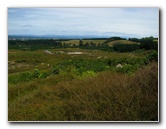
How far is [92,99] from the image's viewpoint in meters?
3.87

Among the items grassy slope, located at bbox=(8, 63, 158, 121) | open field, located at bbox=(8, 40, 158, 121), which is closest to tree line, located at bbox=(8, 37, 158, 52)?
open field, located at bbox=(8, 40, 158, 121)

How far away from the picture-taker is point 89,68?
4.16 metres

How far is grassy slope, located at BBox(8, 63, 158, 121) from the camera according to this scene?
380 centimetres

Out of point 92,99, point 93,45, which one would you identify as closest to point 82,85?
point 92,99

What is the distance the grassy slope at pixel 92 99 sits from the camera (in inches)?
150

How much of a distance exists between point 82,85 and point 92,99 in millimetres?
249

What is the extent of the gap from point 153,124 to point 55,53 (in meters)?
1.67

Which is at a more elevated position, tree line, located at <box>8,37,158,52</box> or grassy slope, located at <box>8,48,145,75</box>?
tree line, located at <box>8,37,158,52</box>

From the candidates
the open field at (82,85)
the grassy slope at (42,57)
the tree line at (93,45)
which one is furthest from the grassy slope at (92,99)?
the tree line at (93,45)

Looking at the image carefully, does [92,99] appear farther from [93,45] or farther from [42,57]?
[42,57]

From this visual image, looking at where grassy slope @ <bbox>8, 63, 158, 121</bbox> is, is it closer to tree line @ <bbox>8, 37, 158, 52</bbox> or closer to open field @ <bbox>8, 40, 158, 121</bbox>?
open field @ <bbox>8, 40, 158, 121</bbox>

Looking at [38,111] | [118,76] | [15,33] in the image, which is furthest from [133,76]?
[15,33]

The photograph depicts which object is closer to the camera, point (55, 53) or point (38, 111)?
point (38, 111)
